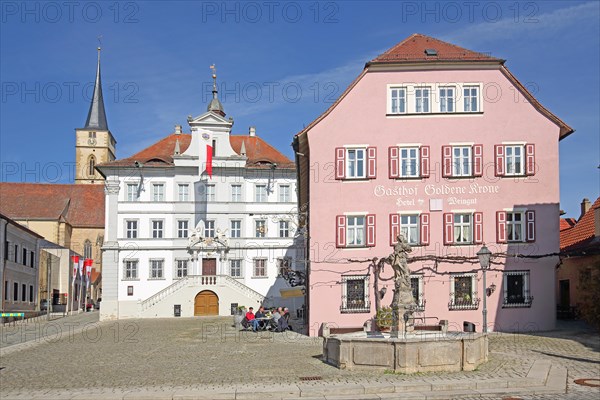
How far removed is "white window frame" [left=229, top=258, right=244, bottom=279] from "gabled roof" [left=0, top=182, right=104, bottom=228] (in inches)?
1366

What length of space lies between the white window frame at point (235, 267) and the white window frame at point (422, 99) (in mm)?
27281

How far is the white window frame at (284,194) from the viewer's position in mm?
56062

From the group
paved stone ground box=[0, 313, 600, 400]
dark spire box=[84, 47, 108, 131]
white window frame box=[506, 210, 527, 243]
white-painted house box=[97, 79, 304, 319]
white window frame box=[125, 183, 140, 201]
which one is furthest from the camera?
dark spire box=[84, 47, 108, 131]

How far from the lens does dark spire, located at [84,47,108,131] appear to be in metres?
120

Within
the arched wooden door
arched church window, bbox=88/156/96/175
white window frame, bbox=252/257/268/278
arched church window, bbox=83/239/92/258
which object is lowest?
the arched wooden door

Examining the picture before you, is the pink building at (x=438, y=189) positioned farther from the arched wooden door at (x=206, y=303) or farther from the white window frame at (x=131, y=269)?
the white window frame at (x=131, y=269)

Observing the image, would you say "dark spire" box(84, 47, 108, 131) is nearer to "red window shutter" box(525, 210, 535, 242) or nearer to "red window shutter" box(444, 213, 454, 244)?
"red window shutter" box(444, 213, 454, 244)

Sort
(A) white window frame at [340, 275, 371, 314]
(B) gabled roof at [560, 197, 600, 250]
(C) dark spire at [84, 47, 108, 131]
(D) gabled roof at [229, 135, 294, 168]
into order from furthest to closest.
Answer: (C) dark spire at [84, 47, 108, 131]
(D) gabled roof at [229, 135, 294, 168]
(B) gabled roof at [560, 197, 600, 250]
(A) white window frame at [340, 275, 371, 314]

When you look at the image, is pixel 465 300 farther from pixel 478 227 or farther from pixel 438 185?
pixel 438 185

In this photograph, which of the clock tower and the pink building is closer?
the pink building

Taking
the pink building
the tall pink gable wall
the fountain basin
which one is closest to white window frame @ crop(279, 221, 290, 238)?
the pink building

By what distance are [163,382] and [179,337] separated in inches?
589

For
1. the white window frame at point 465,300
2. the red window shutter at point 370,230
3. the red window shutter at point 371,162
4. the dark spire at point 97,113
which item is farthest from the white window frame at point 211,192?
the dark spire at point 97,113

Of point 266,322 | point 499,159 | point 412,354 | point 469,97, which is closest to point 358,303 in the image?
point 266,322
